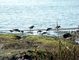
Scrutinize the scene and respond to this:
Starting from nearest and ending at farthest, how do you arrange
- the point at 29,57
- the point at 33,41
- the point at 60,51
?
1. the point at 60,51
2. the point at 29,57
3. the point at 33,41

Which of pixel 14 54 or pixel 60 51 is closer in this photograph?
pixel 60 51

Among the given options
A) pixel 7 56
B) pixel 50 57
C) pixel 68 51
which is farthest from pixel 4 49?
pixel 68 51

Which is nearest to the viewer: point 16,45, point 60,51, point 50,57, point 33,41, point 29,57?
point 60,51

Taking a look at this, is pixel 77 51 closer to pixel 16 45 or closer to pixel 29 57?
pixel 29 57

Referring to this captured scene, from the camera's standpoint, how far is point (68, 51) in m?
6.55

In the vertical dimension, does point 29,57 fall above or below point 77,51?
below

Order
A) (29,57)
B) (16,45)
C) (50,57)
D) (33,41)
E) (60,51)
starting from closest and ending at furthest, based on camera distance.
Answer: (60,51)
(50,57)
(29,57)
(16,45)
(33,41)

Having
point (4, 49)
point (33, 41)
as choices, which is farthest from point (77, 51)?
point (33, 41)

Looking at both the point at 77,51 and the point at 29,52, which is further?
the point at 29,52

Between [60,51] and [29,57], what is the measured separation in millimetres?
3049

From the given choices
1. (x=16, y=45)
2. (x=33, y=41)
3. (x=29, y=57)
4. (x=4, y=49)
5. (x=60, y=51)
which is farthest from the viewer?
(x=33, y=41)

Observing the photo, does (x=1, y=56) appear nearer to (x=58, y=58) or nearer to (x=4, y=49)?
(x=4, y=49)

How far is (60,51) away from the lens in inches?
251

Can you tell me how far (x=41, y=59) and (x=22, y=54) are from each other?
9.80 feet
